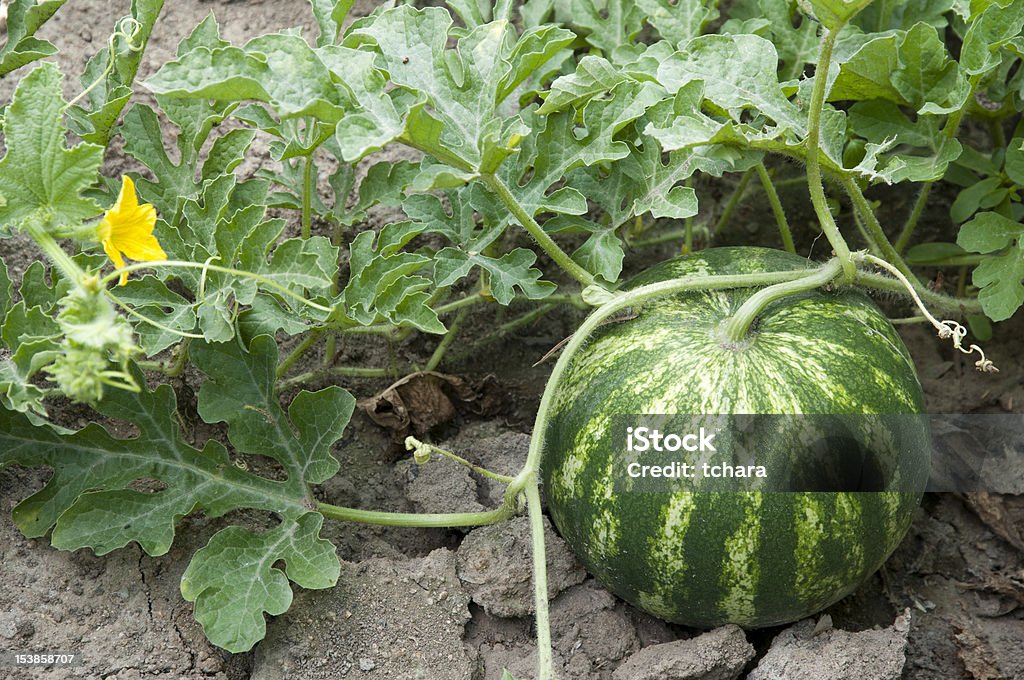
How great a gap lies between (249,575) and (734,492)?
1.00 meters

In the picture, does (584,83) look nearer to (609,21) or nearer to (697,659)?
(609,21)

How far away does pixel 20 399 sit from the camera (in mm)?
1810

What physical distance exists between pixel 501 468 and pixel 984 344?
1.52 meters

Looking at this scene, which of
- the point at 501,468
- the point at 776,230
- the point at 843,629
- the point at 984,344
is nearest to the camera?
the point at 843,629

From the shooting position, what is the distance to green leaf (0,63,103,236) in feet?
5.92

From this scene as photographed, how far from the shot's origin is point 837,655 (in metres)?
2.12

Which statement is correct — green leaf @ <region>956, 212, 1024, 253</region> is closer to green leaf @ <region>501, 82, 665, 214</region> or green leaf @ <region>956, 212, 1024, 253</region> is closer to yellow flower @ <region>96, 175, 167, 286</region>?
green leaf @ <region>501, 82, 665, 214</region>

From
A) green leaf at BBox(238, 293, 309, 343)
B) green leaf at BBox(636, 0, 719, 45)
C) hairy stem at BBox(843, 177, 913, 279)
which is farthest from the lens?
green leaf at BBox(636, 0, 719, 45)

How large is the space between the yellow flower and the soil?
678mm

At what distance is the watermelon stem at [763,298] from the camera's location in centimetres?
210

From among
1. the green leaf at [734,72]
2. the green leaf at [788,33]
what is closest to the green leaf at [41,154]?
the green leaf at [734,72]

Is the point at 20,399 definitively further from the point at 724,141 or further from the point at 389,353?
the point at 724,141

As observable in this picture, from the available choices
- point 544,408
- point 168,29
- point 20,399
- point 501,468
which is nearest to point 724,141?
point 544,408

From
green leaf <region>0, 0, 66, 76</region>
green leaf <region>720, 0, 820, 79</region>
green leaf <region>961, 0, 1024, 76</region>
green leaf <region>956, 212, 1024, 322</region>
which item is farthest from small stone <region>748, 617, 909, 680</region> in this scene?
green leaf <region>0, 0, 66, 76</region>
